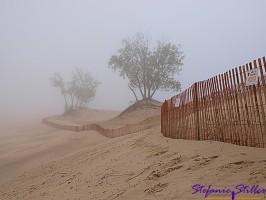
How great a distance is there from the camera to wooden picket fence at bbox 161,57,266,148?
5.37 m

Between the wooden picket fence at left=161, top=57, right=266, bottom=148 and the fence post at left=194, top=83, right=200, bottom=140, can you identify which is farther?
the fence post at left=194, top=83, right=200, bottom=140

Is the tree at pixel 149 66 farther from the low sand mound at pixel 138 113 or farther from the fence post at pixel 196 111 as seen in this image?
the fence post at pixel 196 111

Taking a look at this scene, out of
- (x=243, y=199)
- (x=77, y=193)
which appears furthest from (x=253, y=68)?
(x=77, y=193)

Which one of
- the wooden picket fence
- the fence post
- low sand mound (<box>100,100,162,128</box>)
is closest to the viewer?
the wooden picket fence

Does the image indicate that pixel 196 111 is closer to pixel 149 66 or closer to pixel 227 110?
pixel 227 110

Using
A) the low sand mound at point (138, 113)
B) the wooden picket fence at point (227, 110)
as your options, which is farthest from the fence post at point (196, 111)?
the low sand mound at point (138, 113)

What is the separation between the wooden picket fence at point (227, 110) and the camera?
5371 mm

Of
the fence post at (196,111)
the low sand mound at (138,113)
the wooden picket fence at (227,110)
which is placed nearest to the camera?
the wooden picket fence at (227,110)

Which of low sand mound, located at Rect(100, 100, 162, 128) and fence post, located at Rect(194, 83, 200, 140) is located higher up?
low sand mound, located at Rect(100, 100, 162, 128)

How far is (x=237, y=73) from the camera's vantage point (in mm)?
5859

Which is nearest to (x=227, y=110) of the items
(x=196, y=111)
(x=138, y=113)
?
(x=196, y=111)

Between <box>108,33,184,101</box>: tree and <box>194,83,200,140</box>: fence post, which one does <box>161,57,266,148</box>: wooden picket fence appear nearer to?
<box>194,83,200,140</box>: fence post

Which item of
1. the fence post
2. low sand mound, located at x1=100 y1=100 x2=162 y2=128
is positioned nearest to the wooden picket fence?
the fence post

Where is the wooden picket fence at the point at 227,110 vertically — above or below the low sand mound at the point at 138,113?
below
